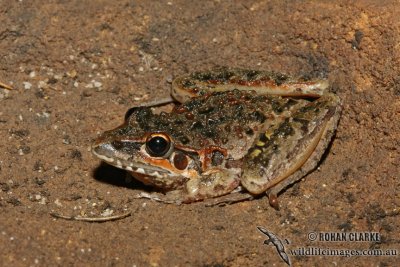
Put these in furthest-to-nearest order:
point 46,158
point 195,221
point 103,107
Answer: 1. point 103,107
2. point 46,158
3. point 195,221

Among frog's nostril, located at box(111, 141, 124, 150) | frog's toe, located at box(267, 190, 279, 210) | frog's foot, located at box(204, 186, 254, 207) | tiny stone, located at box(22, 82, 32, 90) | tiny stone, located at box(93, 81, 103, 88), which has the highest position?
frog's nostril, located at box(111, 141, 124, 150)

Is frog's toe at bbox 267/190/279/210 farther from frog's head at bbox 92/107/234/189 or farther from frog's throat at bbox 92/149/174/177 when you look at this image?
frog's throat at bbox 92/149/174/177

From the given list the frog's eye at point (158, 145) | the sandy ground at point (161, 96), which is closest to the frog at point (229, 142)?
the frog's eye at point (158, 145)

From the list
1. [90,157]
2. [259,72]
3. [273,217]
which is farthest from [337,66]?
[90,157]

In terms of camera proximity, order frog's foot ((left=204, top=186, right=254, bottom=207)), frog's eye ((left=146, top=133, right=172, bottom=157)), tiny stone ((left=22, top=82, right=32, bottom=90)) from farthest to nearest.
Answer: tiny stone ((left=22, top=82, right=32, bottom=90)) < frog's foot ((left=204, top=186, right=254, bottom=207)) < frog's eye ((left=146, top=133, right=172, bottom=157))

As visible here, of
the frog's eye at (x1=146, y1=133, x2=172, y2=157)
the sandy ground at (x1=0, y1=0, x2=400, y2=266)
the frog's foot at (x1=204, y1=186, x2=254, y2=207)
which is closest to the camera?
the sandy ground at (x1=0, y1=0, x2=400, y2=266)

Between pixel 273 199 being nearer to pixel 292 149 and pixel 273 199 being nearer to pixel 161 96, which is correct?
pixel 292 149

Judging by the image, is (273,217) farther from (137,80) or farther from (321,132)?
(137,80)

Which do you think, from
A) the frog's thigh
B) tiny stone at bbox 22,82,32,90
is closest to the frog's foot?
the frog's thigh
